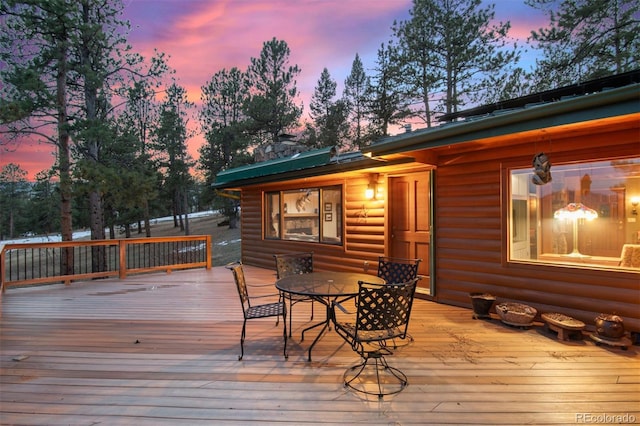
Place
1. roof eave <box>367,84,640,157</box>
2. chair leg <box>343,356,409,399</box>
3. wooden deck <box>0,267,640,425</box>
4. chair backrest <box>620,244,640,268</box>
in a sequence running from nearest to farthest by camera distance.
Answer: wooden deck <box>0,267,640,425</box>, chair leg <box>343,356,409,399</box>, roof eave <box>367,84,640,157</box>, chair backrest <box>620,244,640,268</box>

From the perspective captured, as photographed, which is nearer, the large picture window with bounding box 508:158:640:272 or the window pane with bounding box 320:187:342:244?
the large picture window with bounding box 508:158:640:272

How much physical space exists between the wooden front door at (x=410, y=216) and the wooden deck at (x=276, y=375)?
158 cm

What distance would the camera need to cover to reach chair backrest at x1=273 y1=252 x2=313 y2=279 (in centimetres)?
441

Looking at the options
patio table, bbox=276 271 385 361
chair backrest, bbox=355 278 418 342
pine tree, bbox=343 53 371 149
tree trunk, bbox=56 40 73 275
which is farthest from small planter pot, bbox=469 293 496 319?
pine tree, bbox=343 53 371 149

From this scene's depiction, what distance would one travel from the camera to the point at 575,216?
14.4 feet

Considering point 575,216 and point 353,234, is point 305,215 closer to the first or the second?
point 353,234

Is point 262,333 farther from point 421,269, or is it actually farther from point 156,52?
point 156,52

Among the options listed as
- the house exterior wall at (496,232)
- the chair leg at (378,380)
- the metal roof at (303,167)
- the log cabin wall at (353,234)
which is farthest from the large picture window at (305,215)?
the chair leg at (378,380)

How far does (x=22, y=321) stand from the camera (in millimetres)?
4250

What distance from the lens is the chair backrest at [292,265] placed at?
14.5ft

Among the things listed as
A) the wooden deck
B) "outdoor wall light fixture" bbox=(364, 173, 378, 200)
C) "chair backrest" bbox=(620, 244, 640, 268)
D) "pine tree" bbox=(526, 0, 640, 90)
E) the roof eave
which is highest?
"pine tree" bbox=(526, 0, 640, 90)

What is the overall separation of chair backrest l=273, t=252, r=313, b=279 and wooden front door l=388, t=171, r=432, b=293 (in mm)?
1870

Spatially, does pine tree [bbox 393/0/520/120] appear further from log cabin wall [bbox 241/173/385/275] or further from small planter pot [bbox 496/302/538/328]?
small planter pot [bbox 496/302/538/328]

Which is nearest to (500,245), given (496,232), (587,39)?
(496,232)
